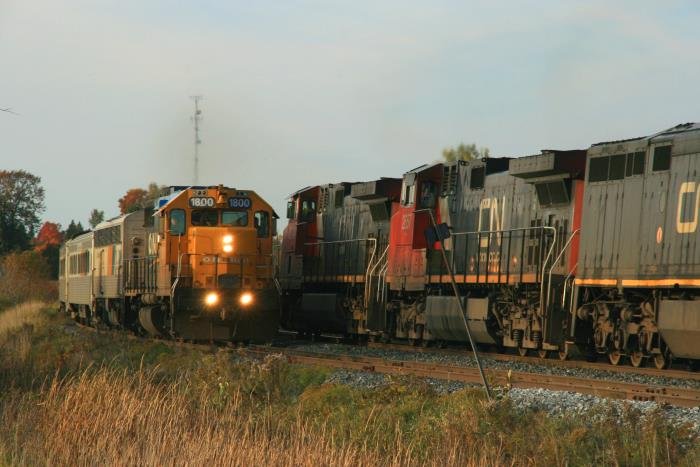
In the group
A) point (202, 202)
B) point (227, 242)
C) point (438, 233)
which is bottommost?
point (227, 242)

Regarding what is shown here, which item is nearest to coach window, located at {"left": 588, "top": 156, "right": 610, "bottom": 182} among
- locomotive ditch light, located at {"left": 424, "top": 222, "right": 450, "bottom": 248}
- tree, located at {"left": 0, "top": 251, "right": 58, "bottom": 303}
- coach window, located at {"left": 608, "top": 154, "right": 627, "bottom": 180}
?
coach window, located at {"left": 608, "top": 154, "right": 627, "bottom": 180}

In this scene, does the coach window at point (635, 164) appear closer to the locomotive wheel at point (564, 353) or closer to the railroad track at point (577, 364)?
the railroad track at point (577, 364)

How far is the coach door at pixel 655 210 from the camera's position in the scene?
1666 cm

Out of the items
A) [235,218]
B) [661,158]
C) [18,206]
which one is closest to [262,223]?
[235,218]

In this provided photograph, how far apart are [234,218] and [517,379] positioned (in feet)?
34.2

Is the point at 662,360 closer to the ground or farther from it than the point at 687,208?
closer to the ground

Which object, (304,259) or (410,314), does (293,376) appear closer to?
→ (410,314)

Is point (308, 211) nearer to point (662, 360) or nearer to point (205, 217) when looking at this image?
point (205, 217)

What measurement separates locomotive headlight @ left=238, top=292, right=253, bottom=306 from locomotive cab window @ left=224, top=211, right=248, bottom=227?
5.60ft

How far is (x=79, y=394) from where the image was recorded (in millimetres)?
12008

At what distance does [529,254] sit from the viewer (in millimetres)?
20672

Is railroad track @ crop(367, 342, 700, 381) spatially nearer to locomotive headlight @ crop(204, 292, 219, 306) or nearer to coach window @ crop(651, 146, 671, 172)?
coach window @ crop(651, 146, 671, 172)

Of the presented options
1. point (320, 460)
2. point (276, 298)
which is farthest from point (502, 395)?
point (276, 298)

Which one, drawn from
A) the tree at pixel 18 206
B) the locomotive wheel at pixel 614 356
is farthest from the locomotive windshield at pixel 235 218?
the tree at pixel 18 206
